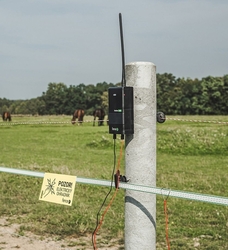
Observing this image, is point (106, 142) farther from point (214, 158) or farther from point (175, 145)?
point (214, 158)

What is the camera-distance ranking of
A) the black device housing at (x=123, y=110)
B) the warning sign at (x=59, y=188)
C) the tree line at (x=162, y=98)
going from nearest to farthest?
the black device housing at (x=123, y=110) → the warning sign at (x=59, y=188) → the tree line at (x=162, y=98)

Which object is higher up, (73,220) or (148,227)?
(148,227)

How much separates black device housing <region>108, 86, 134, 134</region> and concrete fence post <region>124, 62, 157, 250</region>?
6 cm

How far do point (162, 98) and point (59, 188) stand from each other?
8024 cm

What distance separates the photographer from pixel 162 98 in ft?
271

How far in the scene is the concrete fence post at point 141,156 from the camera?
8.75 ft

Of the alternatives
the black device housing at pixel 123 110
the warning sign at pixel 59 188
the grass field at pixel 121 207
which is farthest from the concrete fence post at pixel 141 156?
the grass field at pixel 121 207

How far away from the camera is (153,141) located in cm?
272

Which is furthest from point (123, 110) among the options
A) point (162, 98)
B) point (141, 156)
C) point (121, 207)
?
point (162, 98)

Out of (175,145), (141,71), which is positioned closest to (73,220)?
(141,71)

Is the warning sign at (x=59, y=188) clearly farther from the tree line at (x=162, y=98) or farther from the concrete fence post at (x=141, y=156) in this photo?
the tree line at (x=162, y=98)

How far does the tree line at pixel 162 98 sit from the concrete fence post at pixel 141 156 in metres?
67.8

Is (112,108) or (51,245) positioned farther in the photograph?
(51,245)

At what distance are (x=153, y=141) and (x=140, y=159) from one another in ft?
0.50
